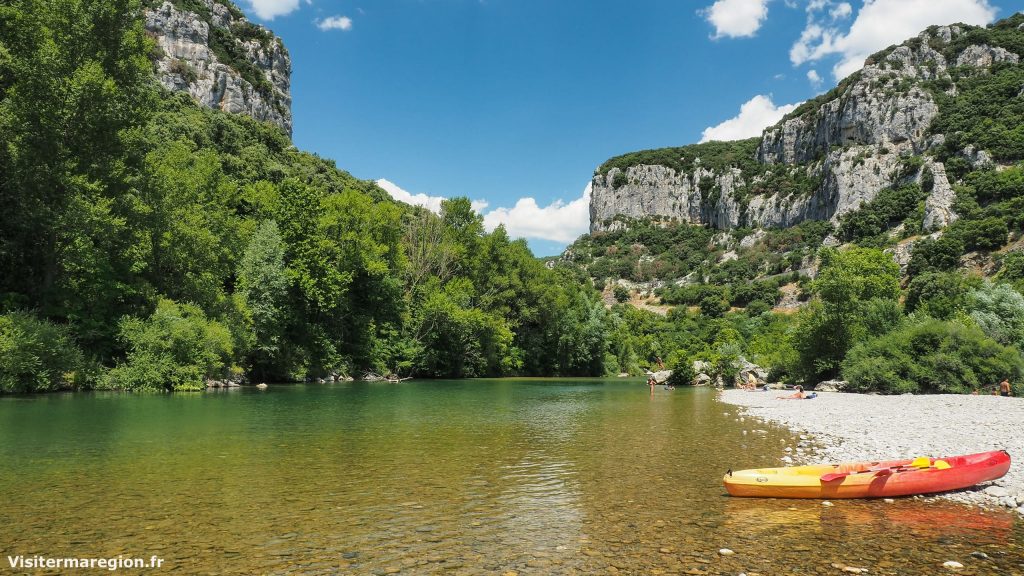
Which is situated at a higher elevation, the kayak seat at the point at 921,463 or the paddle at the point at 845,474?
the kayak seat at the point at 921,463

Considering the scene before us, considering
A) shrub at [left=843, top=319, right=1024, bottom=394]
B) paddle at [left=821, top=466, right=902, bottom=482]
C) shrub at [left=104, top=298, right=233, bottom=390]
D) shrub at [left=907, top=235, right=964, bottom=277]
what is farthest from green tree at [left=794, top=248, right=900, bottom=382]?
shrub at [left=907, top=235, right=964, bottom=277]

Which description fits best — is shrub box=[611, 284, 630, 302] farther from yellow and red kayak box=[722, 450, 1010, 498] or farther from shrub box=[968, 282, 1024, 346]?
yellow and red kayak box=[722, 450, 1010, 498]

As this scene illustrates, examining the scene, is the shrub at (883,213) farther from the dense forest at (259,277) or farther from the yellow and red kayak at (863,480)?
the yellow and red kayak at (863,480)

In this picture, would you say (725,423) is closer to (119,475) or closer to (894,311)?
(119,475)

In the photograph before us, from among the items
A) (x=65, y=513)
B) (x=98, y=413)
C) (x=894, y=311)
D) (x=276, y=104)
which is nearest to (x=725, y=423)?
(x=65, y=513)

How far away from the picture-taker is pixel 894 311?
4125 cm

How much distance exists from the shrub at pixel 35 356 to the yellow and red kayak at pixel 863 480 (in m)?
31.3

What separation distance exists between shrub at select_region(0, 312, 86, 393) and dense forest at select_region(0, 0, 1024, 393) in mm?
97

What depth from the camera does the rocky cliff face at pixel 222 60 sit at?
341 ft

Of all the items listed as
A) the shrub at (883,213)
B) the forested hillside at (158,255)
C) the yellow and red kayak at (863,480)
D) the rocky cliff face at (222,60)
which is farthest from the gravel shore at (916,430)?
the shrub at (883,213)

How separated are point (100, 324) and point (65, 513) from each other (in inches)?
1115

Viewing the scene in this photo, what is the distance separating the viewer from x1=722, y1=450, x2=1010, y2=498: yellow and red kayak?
10086 millimetres

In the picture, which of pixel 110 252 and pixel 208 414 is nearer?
pixel 208 414

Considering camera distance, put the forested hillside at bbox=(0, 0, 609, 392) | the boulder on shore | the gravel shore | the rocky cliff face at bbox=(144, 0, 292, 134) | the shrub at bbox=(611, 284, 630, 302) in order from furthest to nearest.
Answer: the shrub at bbox=(611, 284, 630, 302), the rocky cliff face at bbox=(144, 0, 292, 134), the boulder on shore, the forested hillside at bbox=(0, 0, 609, 392), the gravel shore
